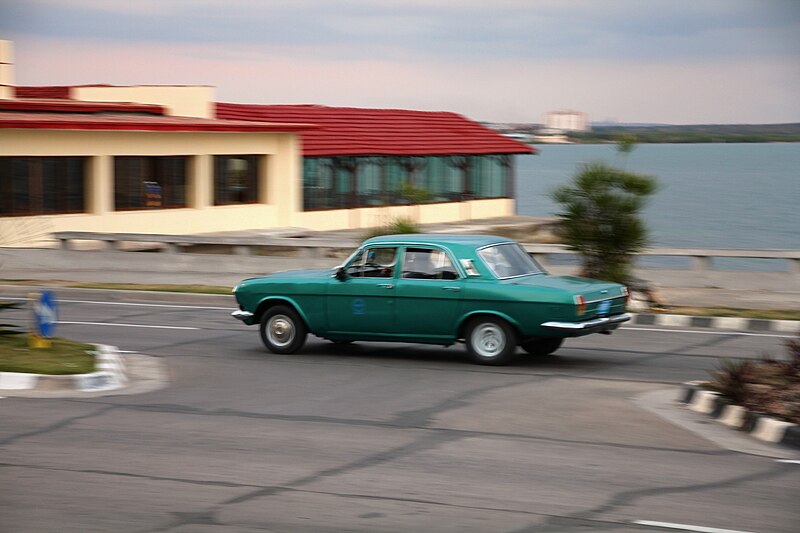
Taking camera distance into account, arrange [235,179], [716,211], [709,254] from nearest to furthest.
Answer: [709,254]
[235,179]
[716,211]

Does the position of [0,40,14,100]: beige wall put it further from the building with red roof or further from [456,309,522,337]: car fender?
[456,309,522,337]: car fender

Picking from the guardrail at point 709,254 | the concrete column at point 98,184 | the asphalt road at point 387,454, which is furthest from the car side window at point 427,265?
the concrete column at point 98,184

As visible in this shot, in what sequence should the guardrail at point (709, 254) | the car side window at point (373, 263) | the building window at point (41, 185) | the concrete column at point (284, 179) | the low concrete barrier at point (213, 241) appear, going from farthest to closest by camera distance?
the concrete column at point (284, 179), the building window at point (41, 185), the low concrete barrier at point (213, 241), the guardrail at point (709, 254), the car side window at point (373, 263)

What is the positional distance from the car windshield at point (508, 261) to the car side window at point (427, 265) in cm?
43

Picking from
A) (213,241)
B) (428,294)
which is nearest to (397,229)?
(213,241)

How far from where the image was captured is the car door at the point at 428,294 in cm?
1310

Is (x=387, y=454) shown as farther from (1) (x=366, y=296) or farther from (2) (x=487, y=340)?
(1) (x=366, y=296)

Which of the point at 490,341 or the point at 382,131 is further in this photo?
the point at 382,131

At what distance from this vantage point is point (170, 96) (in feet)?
129

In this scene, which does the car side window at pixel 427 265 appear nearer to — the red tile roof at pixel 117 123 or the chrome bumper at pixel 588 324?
the chrome bumper at pixel 588 324

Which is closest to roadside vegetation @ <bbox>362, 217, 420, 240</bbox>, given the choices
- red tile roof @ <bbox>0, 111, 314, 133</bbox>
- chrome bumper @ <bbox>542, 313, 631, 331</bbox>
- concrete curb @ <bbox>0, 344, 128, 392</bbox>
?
red tile roof @ <bbox>0, 111, 314, 133</bbox>

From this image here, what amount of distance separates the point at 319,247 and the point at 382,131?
2276 cm

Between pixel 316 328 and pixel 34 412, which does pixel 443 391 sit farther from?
pixel 34 412

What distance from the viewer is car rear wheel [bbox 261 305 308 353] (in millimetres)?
14102
